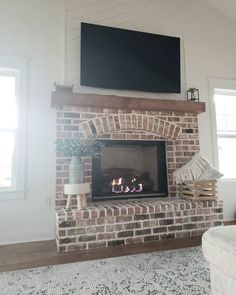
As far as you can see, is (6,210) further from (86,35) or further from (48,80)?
(86,35)

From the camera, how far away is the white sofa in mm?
1061

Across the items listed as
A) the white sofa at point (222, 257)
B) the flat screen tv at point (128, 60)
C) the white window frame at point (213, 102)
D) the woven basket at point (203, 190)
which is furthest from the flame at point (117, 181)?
the white sofa at point (222, 257)

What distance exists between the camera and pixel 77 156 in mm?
2588

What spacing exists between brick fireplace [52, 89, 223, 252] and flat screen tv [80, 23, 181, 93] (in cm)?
31

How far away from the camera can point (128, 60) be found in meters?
3.24

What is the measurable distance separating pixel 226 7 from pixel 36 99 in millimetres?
3247

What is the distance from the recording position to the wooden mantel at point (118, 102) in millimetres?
2795

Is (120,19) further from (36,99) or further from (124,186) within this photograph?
(124,186)

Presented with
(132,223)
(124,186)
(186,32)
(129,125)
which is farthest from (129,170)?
(186,32)

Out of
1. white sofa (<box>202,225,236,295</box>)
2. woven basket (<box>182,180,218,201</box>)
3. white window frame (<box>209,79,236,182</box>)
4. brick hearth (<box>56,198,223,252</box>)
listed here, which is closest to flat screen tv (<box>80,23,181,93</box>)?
white window frame (<box>209,79,236,182</box>)

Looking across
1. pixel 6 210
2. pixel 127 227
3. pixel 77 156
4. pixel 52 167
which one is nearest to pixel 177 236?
pixel 127 227

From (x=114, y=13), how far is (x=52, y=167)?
89.7 inches

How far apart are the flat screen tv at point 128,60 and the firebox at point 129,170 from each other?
2.65 feet

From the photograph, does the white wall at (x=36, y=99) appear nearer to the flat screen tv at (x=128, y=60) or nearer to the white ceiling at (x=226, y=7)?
the flat screen tv at (x=128, y=60)
